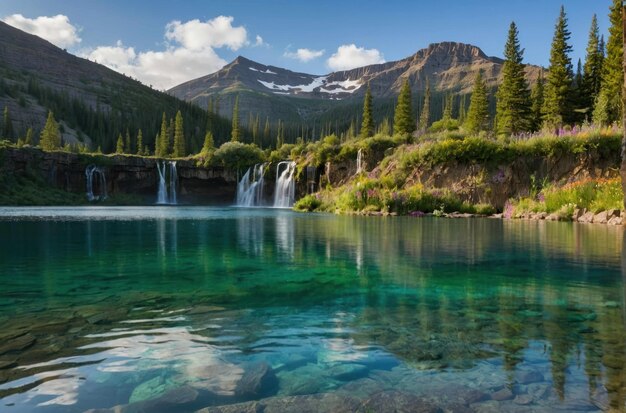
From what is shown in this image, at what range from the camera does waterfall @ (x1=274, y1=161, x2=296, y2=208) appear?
53250 mm

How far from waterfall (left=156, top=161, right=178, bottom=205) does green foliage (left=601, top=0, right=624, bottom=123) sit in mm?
53904

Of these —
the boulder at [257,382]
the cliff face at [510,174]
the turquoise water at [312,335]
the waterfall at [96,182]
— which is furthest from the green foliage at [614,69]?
the waterfall at [96,182]

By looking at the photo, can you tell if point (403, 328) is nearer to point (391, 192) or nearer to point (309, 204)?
point (391, 192)

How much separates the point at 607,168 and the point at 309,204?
22.9m

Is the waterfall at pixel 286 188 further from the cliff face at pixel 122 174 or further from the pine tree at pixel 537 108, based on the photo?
the pine tree at pixel 537 108

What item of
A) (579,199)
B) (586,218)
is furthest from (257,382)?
(579,199)

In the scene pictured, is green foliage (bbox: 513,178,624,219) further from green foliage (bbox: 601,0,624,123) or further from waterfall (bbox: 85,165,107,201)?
waterfall (bbox: 85,165,107,201)

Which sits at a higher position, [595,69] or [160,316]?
[595,69]

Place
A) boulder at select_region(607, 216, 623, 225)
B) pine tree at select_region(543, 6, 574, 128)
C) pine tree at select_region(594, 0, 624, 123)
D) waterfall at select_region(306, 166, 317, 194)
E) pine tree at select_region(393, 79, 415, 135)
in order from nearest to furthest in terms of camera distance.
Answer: boulder at select_region(607, 216, 623, 225), pine tree at select_region(594, 0, 624, 123), pine tree at select_region(543, 6, 574, 128), waterfall at select_region(306, 166, 317, 194), pine tree at select_region(393, 79, 415, 135)

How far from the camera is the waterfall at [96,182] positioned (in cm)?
6306

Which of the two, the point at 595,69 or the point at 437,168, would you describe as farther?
the point at 595,69

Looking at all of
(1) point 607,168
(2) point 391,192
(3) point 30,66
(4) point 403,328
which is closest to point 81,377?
(4) point 403,328

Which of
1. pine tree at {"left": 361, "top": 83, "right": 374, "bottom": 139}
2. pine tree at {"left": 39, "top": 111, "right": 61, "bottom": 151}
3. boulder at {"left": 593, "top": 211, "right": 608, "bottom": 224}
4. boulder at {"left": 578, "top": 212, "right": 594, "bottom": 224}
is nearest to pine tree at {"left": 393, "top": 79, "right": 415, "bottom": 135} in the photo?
pine tree at {"left": 361, "top": 83, "right": 374, "bottom": 139}

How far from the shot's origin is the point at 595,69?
49.2 m
